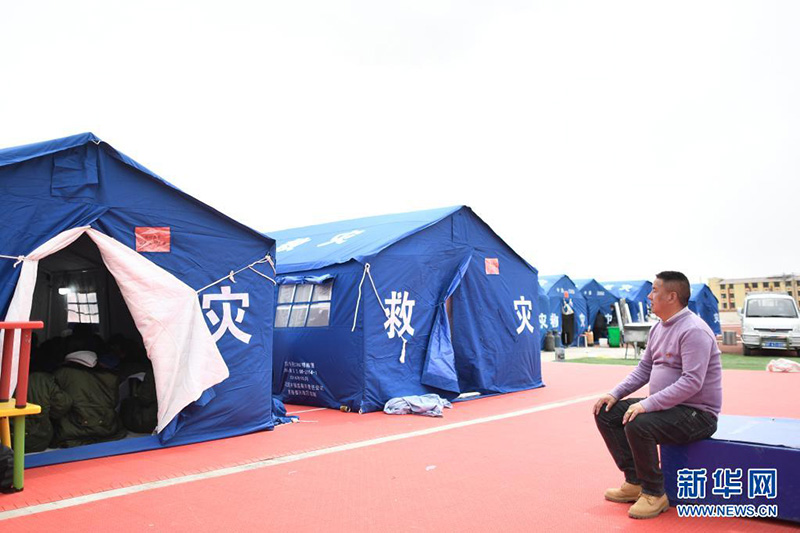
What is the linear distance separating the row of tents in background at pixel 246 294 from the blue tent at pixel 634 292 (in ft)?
45.8

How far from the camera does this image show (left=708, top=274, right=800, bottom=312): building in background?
30.5 metres

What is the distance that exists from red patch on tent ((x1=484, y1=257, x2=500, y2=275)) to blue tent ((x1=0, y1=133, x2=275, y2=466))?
4044 mm

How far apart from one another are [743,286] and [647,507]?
34826 millimetres

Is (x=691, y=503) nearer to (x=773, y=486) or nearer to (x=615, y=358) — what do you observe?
(x=773, y=486)

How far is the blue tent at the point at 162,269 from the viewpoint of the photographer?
5082 millimetres

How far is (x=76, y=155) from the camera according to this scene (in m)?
5.36

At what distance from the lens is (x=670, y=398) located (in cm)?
348

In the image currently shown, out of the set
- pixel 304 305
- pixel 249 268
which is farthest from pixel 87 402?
pixel 304 305

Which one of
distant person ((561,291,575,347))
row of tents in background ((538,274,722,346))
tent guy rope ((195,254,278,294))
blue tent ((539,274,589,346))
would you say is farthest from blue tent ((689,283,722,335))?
tent guy rope ((195,254,278,294))

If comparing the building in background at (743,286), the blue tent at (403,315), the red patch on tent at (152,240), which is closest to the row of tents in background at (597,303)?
the building in background at (743,286)

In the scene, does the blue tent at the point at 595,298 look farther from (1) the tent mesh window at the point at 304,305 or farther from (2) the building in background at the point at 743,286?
(1) the tent mesh window at the point at 304,305

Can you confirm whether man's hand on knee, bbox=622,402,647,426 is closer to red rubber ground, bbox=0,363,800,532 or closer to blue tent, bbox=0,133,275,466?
red rubber ground, bbox=0,363,800,532

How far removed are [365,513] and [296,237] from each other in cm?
807

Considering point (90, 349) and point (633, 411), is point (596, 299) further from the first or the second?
point (633, 411)
